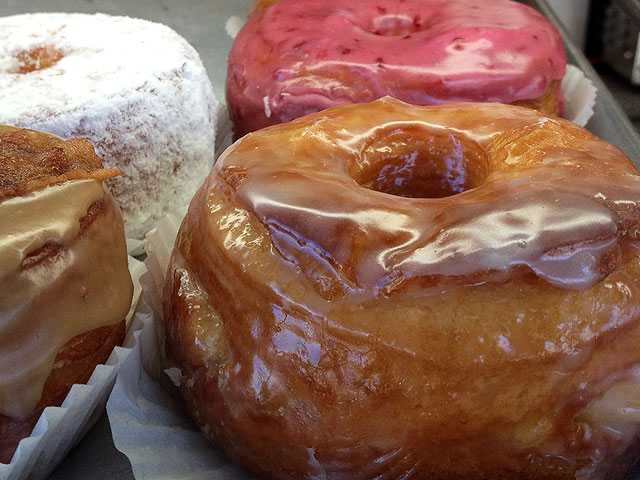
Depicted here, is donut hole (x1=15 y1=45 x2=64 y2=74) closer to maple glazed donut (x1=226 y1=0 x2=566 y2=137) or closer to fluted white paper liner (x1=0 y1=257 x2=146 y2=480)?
maple glazed donut (x1=226 y1=0 x2=566 y2=137)

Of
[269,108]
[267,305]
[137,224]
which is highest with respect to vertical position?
[267,305]

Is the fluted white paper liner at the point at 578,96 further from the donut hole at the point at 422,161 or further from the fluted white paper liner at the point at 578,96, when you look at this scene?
the donut hole at the point at 422,161


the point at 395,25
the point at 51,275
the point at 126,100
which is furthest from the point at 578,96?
the point at 51,275

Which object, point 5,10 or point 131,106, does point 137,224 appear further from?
point 5,10

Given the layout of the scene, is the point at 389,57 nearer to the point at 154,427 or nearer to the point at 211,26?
the point at 154,427

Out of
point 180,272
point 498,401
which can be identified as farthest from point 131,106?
point 498,401

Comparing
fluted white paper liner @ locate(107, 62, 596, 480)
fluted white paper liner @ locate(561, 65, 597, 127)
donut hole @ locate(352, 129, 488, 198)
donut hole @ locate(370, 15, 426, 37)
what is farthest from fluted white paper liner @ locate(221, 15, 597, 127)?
fluted white paper liner @ locate(107, 62, 596, 480)

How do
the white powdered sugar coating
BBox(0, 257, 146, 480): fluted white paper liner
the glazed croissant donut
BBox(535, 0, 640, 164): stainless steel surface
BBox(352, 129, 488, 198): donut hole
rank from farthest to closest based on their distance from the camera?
1. BBox(535, 0, 640, 164): stainless steel surface
2. the white powdered sugar coating
3. BBox(352, 129, 488, 198): donut hole
4. BBox(0, 257, 146, 480): fluted white paper liner
5. the glazed croissant donut
